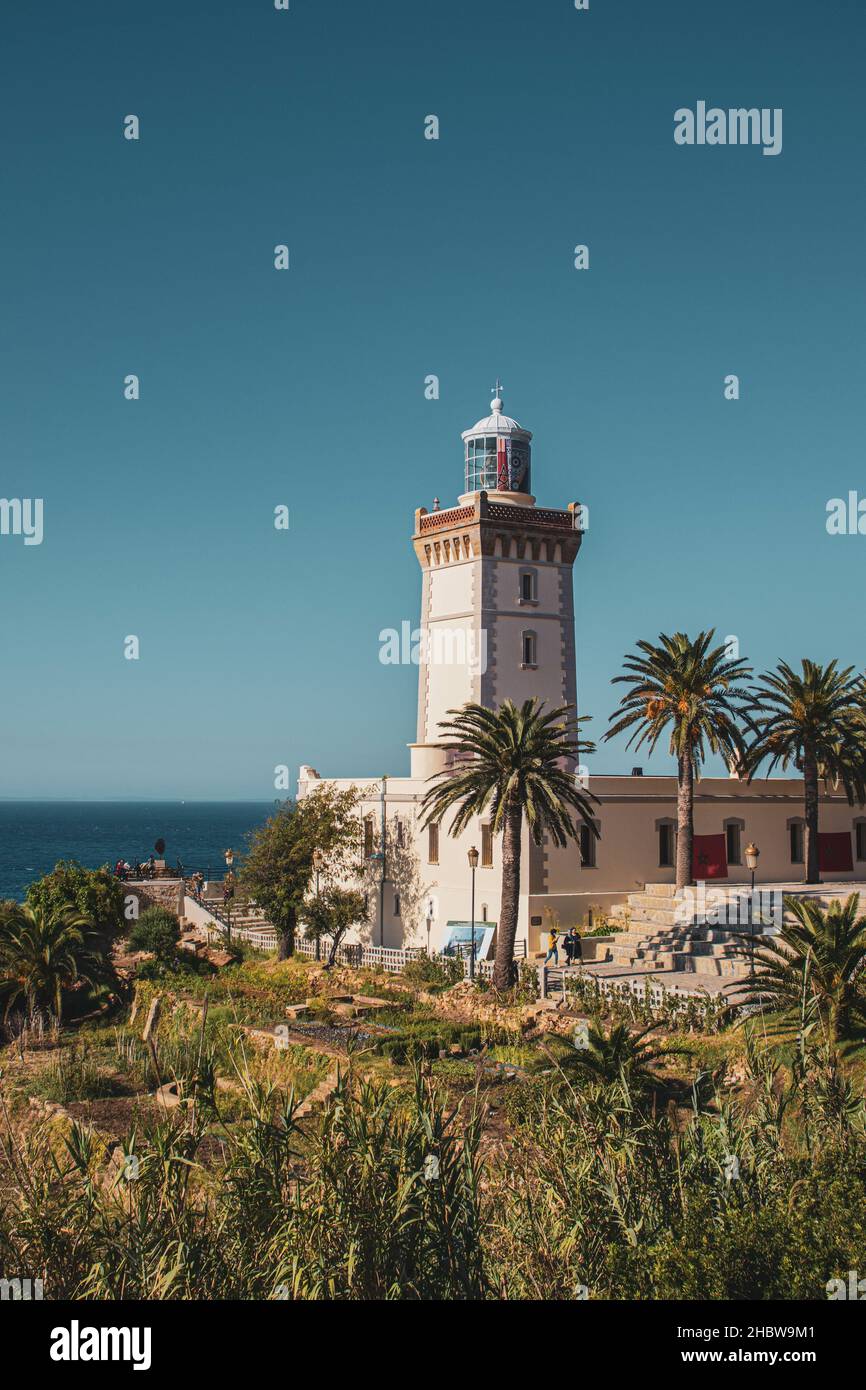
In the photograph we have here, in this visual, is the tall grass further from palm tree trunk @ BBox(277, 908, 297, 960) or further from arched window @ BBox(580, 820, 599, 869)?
palm tree trunk @ BBox(277, 908, 297, 960)

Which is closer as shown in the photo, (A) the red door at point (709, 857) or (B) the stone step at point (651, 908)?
(B) the stone step at point (651, 908)

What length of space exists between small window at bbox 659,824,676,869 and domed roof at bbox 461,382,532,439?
15230 millimetres

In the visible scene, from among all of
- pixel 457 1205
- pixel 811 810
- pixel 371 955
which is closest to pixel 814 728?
pixel 811 810

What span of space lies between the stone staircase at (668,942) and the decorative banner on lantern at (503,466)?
15.3 meters

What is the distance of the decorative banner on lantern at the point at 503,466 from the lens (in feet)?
145

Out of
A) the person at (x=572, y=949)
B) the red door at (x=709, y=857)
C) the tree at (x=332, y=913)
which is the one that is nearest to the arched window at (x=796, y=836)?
the red door at (x=709, y=857)

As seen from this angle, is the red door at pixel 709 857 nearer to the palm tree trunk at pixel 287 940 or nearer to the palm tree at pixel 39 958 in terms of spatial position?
the palm tree trunk at pixel 287 940

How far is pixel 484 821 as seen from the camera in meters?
38.5

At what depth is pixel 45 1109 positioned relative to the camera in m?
23.7

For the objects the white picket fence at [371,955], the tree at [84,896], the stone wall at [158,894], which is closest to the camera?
the white picket fence at [371,955]

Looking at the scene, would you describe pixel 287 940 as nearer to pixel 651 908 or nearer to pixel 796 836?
pixel 651 908
